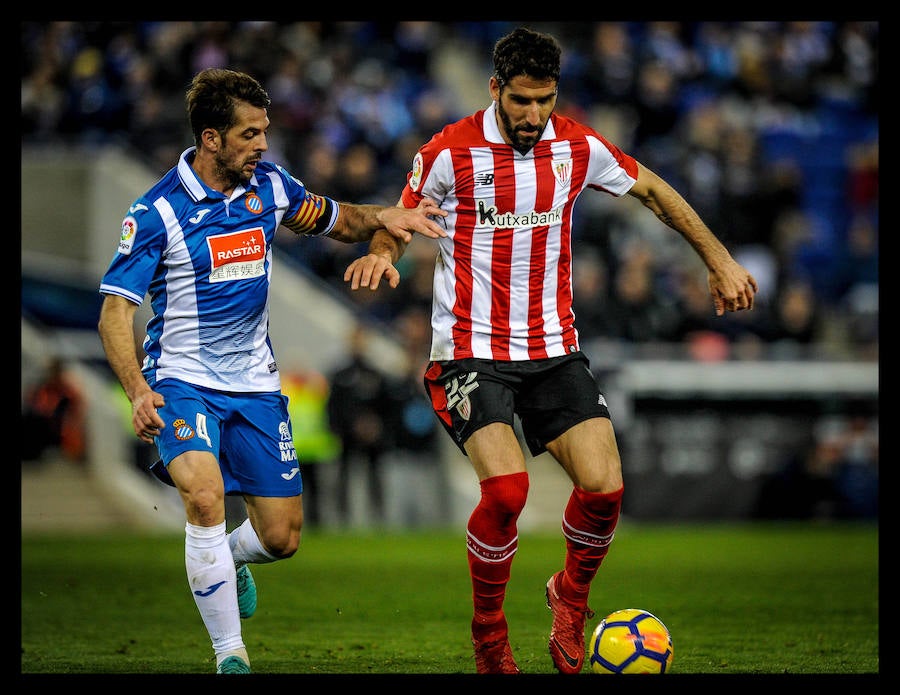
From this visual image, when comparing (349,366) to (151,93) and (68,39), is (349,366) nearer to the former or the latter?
(151,93)

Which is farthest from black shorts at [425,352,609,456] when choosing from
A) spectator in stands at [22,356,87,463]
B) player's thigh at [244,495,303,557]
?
spectator in stands at [22,356,87,463]

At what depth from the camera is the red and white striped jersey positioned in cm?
633

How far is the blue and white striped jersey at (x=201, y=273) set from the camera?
20.0 ft

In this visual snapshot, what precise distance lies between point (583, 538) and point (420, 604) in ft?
10.3

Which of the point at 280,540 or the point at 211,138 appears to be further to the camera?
the point at 280,540

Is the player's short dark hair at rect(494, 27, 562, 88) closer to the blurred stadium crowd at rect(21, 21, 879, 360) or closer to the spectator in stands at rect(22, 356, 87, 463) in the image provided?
the blurred stadium crowd at rect(21, 21, 879, 360)

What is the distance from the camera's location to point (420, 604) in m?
9.27

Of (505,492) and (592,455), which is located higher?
(592,455)

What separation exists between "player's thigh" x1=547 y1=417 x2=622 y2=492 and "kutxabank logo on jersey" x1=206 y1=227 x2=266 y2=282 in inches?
64.1

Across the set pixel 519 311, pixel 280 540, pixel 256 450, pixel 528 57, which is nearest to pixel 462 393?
pixel 519 311

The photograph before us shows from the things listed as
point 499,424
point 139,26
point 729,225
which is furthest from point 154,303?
point 139,26

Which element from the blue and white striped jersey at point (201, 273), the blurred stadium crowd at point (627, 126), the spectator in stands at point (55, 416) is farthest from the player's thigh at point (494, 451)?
the spectator in stands at point (55, 416)

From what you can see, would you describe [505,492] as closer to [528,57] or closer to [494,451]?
[494,451]

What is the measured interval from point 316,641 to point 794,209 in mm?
13325
